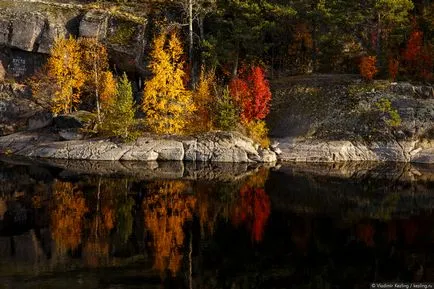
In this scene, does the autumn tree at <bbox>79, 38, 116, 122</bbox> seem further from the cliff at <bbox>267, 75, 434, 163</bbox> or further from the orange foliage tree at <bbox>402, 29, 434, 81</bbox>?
the orange foliage tree at <bbox>402, 29, 434, 81</bbox>

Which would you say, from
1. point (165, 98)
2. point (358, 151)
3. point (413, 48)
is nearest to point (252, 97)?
point (165, 98)

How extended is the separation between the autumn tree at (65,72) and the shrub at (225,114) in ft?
58.5

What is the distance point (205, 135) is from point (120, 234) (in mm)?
28810

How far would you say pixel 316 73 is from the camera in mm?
68188

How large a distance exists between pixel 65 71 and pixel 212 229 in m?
40.4

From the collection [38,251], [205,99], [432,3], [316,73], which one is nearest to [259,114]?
[205,99]

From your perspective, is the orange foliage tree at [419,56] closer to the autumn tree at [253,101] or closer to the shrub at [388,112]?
the shrub at [388,112]

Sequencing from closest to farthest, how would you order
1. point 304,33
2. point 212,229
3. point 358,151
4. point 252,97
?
point 212,229
point 358,151
point 252,97
point 304,33

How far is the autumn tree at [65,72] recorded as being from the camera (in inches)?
2334

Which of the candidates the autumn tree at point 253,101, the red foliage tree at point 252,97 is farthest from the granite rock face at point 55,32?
the autumn tree at point 253,101

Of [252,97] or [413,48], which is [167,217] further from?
[413,48]

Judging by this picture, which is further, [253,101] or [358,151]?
[253,101]

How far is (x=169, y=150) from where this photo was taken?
52.0 m

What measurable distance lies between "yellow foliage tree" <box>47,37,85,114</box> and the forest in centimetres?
12
